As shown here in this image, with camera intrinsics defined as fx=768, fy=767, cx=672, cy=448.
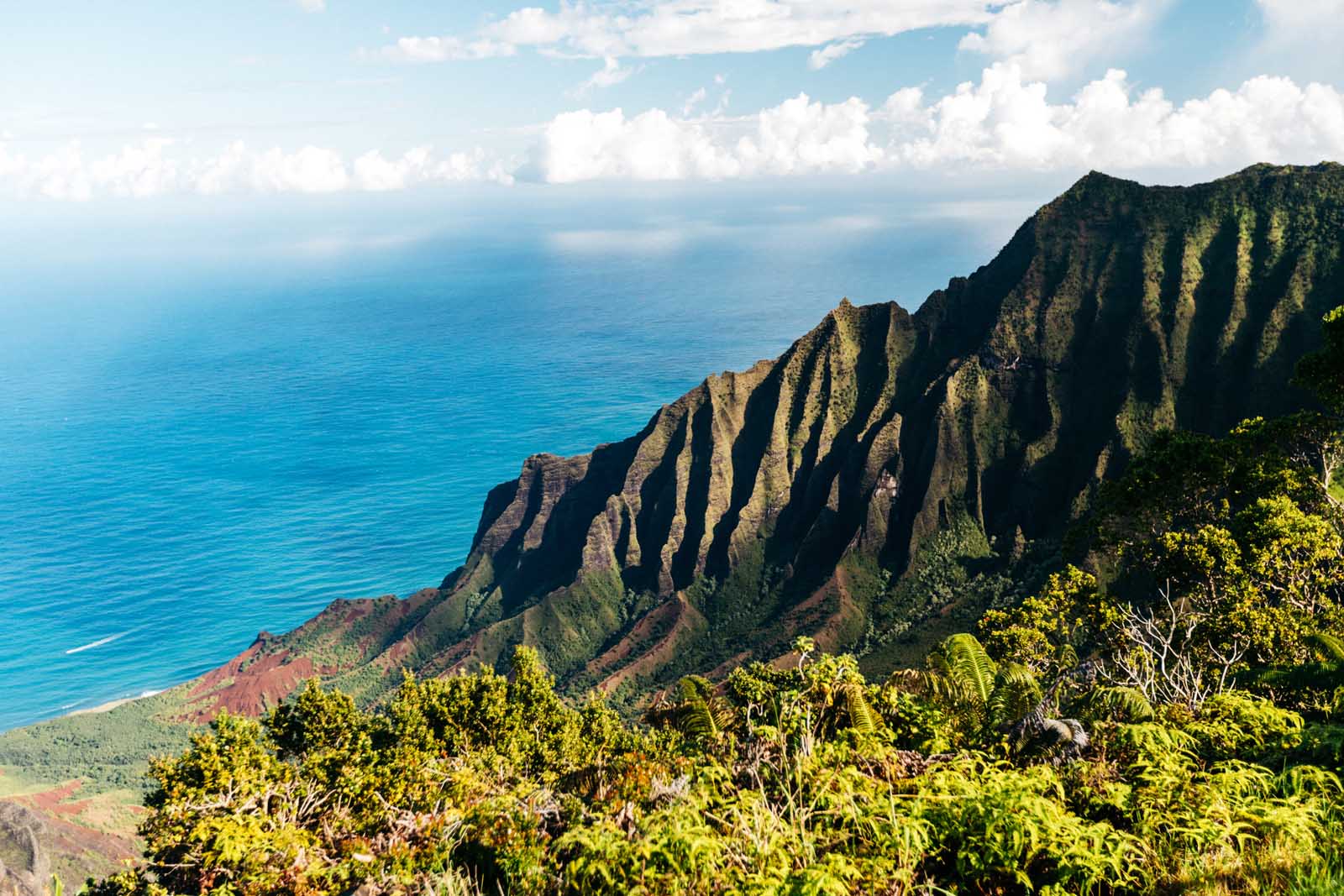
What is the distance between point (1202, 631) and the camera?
25312mm

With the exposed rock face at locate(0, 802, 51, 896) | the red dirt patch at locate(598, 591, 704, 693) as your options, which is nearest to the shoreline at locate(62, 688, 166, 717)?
the exposed rock face at locate(0, 802, 51, 896)

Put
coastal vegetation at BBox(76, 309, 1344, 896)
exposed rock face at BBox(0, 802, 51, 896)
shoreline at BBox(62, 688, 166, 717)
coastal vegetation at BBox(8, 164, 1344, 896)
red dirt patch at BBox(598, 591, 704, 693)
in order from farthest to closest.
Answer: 1. shoreline at BBox(62, 688, 166, 717)
2. red dirt patch at BBox(598, 591, 704, 693)
3. exposed rock face at BBox(0, 802, 51, 896)
4. coastal vegetation at BBox(8, 164, 1344, 896)
5. coastal vegetation at BBox(76, 309, 1344, 896)

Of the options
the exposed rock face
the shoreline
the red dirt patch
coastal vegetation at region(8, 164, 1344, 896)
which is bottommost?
the shoreline

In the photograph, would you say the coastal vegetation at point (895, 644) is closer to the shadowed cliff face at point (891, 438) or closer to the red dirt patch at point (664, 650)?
the shadowed cliff face at point (891, 438)

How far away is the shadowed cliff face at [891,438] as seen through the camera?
104 m

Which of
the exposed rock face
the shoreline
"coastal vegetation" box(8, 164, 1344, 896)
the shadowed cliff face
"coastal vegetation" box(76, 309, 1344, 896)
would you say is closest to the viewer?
"coastal vegetation" box(76, 309, 1344, 896)

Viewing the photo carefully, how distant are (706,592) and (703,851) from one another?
123m

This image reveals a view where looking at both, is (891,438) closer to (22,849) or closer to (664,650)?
(664,650)

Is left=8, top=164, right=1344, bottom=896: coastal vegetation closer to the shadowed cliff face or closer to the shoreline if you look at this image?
the shadowed cliff face

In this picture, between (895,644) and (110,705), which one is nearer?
(895,644)

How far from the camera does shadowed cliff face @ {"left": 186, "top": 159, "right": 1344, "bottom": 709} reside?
4107 inches

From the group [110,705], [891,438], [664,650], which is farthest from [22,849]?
[891,438]

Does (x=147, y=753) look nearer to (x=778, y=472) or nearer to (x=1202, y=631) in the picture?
(x=778, y=472)

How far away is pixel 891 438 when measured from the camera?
400ft
